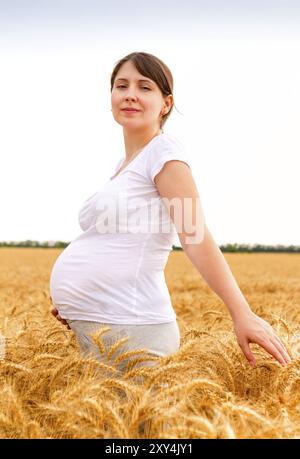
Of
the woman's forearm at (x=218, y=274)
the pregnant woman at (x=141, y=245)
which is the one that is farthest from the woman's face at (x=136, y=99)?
the woman's forearm at (x=218, y=274)

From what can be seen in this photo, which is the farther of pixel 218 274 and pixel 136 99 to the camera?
pixel 136 99

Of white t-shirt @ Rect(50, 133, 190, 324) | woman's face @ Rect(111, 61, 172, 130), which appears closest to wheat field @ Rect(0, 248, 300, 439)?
white t-shirt @ Rect(50, 133, 190, 324)

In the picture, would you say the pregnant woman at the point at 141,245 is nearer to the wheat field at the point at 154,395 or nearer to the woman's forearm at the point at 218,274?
the woman's forearm at the point at 218,274

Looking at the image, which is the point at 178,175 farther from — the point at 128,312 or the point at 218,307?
the point at 218,307

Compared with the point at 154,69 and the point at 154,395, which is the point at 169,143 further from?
the point at 154,395

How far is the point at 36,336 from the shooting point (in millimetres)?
3396

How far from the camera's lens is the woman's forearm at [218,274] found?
223 cm

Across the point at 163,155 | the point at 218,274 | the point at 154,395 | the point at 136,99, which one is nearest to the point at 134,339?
the point at 154,395

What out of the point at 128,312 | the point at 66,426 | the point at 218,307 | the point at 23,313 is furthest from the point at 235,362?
the point at 218,307

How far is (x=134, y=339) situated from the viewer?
2.39 metres

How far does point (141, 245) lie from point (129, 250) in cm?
5

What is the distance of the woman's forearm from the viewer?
223 cm

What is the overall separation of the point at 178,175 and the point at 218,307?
410cm

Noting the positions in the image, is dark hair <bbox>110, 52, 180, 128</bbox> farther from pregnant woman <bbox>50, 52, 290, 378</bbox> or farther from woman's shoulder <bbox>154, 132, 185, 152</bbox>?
woman's shoulder <bbox>154, 132, 185, 152</bbox>
